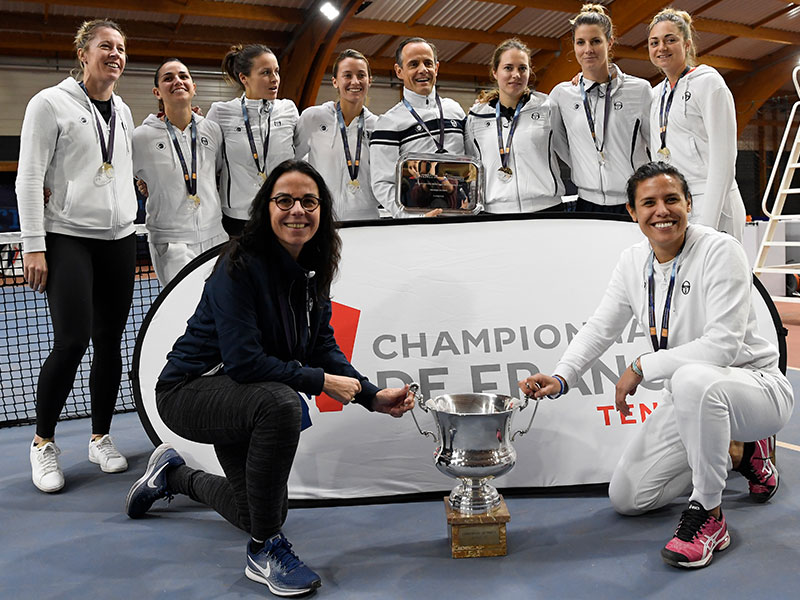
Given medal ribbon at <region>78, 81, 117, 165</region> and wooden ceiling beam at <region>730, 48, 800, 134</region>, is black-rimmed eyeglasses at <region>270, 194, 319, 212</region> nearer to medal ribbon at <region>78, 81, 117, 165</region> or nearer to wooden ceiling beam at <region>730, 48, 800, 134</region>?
medal ribbon at <region>78, 81, 117, 165</region>

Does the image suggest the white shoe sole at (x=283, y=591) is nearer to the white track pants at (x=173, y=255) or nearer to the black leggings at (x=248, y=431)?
the black leggings at (x=248, y=431)

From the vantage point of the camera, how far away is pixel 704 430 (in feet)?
6.61

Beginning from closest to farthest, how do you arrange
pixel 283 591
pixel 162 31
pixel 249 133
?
pixel 283 591 < pixel 249 133 < pixel 162 31

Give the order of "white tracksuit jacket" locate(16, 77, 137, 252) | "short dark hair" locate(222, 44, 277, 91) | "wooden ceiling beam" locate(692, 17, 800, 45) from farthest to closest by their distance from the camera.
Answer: "wooden ceiling beam" locate(692, 17, 800, 45) → "short dark hair" locate(222, 44, 277, 91) → "white tracksuit jacket" locate(16, 77, 137, 252)

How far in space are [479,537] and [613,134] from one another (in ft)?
6.79

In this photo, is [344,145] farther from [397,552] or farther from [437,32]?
[437,32]

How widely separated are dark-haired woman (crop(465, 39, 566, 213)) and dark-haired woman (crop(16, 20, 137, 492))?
164 cm

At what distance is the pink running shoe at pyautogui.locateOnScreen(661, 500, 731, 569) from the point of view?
198 centimetres

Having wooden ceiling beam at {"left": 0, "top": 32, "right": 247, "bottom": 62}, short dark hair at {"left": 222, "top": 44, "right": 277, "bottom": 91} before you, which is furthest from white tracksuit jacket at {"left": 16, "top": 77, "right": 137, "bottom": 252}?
wooden ceiling beam at {"left": 0, "top": 32, "right": 247, "bottom": 62}

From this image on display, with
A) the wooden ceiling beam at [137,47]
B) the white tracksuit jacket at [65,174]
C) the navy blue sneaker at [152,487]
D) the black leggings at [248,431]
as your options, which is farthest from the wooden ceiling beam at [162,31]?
the black leggings at [248,431]

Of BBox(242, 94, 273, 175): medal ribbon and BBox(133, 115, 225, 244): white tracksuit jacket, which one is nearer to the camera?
BBox(133, 115, 225, 244): white tracksuit jacket

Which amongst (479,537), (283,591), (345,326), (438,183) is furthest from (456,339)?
(283,591)

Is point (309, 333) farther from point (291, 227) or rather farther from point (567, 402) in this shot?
point (567, 402)

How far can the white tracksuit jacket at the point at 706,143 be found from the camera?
3.00 metres
